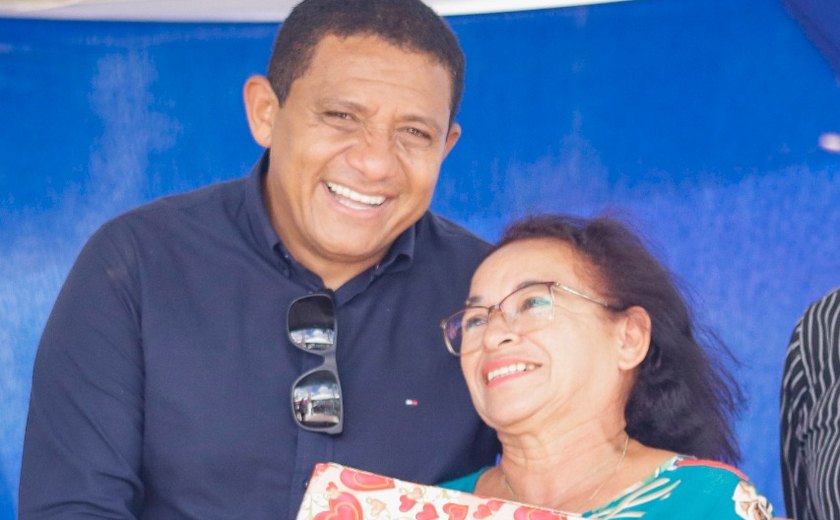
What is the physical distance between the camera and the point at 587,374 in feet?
6.73

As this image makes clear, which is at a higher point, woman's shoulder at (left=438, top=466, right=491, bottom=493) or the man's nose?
the man's nose

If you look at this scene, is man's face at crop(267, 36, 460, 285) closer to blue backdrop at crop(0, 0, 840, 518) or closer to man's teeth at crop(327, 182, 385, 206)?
man's teeth at crop(327, 182, 385, 206)

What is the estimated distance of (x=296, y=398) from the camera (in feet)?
7.13

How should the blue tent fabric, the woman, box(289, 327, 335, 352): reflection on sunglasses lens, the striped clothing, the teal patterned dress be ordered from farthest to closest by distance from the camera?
1. the blue tent fabric
2. box(289, 327, 335, 352): reflection on sunglasses lens
3. the striped clothing
4. the woman
5. the teal patterned dress

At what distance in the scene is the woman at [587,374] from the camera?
202cm

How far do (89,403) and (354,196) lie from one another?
23.3 inches

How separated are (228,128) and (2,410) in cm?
89

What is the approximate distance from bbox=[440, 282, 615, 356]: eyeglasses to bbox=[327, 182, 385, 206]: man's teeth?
26 cm

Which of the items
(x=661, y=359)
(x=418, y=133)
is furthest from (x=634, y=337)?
(x=418, y=133)

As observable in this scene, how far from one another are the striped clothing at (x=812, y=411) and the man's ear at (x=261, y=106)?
110 centimetres

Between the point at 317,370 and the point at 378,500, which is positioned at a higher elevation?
the point at 317,370

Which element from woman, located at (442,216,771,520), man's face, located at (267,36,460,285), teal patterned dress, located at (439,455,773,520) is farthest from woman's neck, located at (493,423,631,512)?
man's face, located at (267,36,460,285)

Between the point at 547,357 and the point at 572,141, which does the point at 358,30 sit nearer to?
the point at 547,357

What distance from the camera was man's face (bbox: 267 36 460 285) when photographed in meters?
2.21
